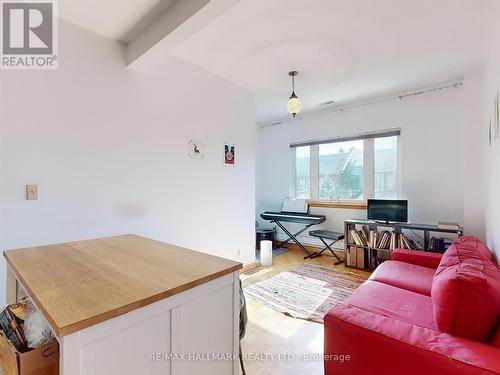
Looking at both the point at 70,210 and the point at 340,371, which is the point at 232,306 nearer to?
the point at 340,371

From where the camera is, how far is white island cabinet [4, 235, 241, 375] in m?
0.72

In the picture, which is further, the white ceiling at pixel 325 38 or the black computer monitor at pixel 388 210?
the black computer monitor at pixel 388 210

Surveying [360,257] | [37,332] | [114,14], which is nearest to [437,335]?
[37,332]

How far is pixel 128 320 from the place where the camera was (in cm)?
79

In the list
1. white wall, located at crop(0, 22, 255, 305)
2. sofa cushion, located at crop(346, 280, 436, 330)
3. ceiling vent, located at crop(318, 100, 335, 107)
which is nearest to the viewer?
sofa cushion, located at crop(346, 280, 436, 330)

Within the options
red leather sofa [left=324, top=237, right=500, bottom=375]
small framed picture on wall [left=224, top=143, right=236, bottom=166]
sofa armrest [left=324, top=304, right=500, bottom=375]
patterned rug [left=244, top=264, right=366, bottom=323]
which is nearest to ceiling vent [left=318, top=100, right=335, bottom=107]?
small framed picture on wall [left=224, top=143, right=236, bottom=166]

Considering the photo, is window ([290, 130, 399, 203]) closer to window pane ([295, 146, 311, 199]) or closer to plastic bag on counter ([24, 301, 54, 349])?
window pane ([295, 146, 311, 199])

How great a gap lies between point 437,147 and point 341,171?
4.40 ft

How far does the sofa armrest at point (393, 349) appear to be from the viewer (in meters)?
1.00

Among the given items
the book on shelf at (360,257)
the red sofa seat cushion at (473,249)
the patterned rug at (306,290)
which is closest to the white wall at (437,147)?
the book on shelf at (360,257)

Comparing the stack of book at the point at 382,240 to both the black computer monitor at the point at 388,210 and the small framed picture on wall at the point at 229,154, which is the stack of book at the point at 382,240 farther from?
the small framed picture on wall at the point at 229,154

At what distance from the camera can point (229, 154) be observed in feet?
10.9

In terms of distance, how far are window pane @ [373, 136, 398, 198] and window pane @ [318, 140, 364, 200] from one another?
0.23m

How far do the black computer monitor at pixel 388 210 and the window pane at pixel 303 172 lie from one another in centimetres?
132
